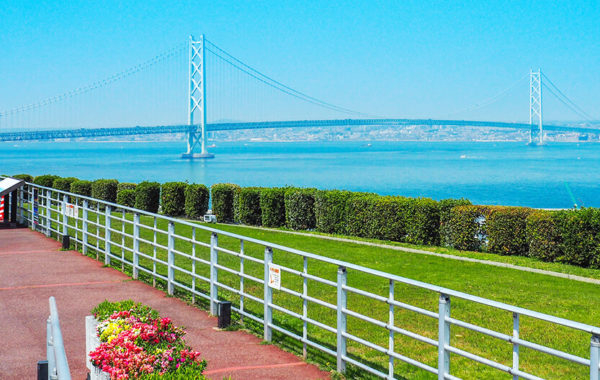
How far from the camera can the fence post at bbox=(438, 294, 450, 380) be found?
171 inches

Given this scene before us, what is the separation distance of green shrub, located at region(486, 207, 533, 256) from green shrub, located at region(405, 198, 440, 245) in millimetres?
1461

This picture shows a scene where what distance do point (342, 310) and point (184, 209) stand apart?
17.7 m

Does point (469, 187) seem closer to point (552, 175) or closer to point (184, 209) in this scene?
point (552, 175)

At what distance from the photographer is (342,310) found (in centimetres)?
538

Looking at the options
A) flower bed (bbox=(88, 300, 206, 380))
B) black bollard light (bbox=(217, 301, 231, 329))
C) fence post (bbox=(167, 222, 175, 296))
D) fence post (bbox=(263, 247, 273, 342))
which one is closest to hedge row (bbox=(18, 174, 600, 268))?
fence post (bbox=(167, 222, 175, 296))

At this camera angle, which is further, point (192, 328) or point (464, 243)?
point (464, 243)

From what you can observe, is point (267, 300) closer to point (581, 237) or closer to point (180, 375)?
point (180, 375)

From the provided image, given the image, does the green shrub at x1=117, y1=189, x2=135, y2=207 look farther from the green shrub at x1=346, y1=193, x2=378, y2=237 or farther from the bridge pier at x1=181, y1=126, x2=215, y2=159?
the bridge pier at x1=181, y1=126, x2=215, y2=159

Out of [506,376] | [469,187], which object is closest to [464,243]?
[506,376]

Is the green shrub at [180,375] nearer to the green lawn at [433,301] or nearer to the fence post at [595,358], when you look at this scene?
the green lawn at [433,301]

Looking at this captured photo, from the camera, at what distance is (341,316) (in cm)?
543

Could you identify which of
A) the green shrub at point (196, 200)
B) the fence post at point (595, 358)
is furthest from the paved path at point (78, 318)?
the green shrub at point (196, 200)

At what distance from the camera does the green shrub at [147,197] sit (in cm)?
2286

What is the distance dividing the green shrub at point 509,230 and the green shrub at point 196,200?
1048 centimetres
